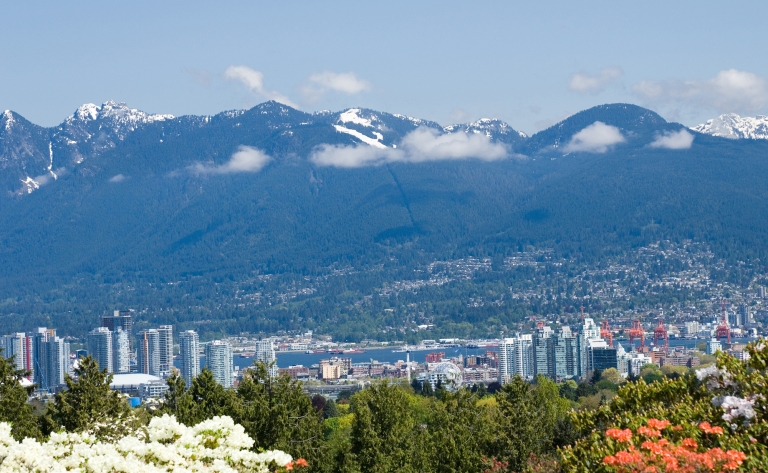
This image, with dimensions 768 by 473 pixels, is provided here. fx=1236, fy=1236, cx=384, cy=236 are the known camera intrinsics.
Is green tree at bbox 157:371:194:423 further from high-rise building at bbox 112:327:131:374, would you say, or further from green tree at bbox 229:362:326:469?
Result: high-rise building at bbox 112:327:131:374

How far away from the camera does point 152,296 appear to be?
609 feet

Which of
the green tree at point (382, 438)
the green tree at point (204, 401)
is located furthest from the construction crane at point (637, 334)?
the green tree at point (382, 438)

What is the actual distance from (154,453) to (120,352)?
123964mm

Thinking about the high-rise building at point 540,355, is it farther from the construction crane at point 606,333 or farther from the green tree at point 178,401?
the green tree at point 178,401

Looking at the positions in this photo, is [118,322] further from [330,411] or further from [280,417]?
[280,417]

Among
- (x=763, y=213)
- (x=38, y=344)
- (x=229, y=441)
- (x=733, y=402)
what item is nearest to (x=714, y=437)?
(x=733, y=402)

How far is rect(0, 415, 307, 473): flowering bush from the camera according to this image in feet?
36.7

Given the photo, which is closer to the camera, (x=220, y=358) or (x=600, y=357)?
(x=600, y=357)

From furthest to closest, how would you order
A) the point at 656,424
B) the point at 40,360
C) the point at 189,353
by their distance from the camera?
the point at 189,353
the point at 40,360
the point at 656,424

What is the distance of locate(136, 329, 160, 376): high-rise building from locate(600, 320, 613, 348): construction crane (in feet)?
161

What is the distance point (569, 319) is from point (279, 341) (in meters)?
38.1

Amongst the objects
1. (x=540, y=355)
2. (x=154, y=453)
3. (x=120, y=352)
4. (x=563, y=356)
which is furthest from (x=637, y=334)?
(x=154, y=453)

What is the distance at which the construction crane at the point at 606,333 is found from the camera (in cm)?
13835

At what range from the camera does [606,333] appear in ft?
470
